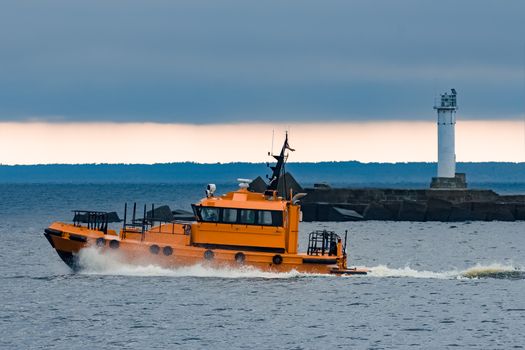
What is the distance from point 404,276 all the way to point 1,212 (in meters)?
77.8

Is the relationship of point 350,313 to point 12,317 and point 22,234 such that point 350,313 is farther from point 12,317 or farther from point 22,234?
point 22,234

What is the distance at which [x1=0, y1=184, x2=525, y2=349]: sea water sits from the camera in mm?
29797

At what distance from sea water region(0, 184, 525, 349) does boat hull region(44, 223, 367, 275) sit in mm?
320

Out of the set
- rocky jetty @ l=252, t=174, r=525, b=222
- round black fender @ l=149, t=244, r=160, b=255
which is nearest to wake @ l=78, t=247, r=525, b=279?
round black fender @ l=149, t=244, r=160, b=255

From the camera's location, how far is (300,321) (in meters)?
32.7

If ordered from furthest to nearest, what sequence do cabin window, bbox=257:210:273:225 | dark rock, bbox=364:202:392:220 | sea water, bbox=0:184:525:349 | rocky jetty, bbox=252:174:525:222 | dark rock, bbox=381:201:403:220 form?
dark rock, bbox=381:201:403:220 < dark rock, bbox=364:202:392:220 < rocky jetty, bbox=252:174:525:222 < cabin window, bbox=257:210:273:225 < sea water, bbox=0:184:525:349

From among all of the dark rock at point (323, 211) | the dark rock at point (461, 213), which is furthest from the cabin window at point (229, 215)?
the dark rock at point (461, 213)

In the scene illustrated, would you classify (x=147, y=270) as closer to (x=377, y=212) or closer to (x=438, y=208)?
(x=438, y=208)

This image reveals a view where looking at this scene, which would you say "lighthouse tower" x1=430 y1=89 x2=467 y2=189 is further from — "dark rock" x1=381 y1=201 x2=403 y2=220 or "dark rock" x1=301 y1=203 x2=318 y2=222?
"dark rock" x1=301 y1=203 x2=318 y2=222

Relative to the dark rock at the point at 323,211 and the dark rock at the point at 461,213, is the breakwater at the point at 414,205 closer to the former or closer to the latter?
the dark rock at the point at 461,213

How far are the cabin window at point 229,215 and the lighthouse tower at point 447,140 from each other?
175 feet

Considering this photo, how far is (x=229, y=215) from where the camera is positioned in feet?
125

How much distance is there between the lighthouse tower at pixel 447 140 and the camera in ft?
294

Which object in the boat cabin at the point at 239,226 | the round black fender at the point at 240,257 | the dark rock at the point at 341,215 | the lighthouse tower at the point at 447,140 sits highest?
the lighthouse tower at the point at 447,140
